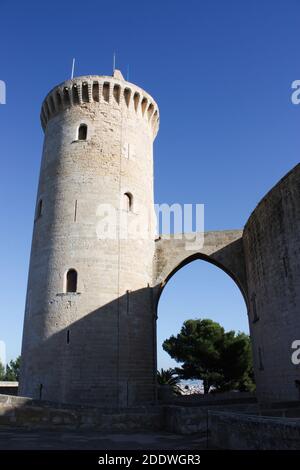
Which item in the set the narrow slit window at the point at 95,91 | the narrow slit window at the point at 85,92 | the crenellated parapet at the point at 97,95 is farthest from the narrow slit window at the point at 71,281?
the narrow slit window at the point at 95,91

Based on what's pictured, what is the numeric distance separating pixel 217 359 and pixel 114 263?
16066 mm

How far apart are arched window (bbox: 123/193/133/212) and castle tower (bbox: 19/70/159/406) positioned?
45 mm

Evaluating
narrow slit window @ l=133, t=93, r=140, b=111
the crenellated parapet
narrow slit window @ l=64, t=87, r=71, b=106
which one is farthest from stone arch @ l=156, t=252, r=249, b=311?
narrow slit window @ l=64, t=87, r=71, b=106

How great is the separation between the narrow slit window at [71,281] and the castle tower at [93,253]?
4cm

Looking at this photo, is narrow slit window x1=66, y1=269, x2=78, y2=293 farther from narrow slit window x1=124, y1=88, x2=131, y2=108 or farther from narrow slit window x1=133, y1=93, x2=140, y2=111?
narrow slit window x1=133, y1=93, x2=140, y2=111

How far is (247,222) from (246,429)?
1181cm

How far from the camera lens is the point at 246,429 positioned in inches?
229

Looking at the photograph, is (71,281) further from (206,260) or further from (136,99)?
(136,99)

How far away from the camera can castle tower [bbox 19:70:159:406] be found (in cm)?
1340

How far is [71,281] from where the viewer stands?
47.6ft

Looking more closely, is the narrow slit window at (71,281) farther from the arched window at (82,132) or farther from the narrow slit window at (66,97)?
the narrow slit window at (66,97)

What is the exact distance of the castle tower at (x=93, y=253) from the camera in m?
13.4

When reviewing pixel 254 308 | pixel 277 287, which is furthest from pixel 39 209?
pixel 277 287
